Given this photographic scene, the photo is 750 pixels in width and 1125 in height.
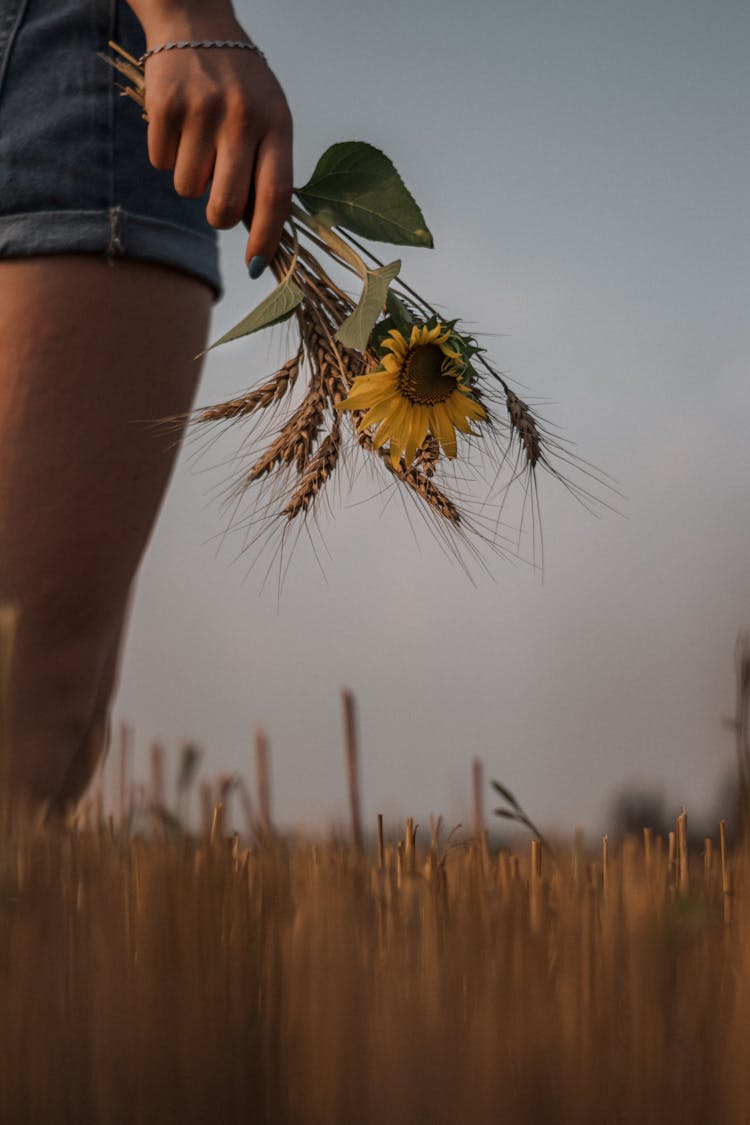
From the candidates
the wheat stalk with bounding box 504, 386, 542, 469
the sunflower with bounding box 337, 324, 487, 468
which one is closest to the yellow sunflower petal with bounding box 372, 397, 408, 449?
the sunflower with bounding box 337, 324, 487, 468

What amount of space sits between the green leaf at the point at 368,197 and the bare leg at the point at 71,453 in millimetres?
271

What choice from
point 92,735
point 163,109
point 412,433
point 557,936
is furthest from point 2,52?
point 557,936

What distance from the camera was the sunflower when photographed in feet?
3.31

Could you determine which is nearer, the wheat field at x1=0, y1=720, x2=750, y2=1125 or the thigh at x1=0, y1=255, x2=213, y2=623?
the wheat field at x1=0, y1=720, x2=750, y2=1125

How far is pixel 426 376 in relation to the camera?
104cm

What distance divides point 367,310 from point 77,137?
1.69 ft

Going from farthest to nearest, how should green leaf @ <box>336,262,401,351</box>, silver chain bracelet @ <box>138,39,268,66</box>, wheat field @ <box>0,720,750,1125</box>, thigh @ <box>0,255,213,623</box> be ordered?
thigh @ <box>0,255,213,623</box>, silver chain bracelet @ <box>138,39,268,66</box>, green leaf @ <box>336,262,401,351</box>, wheat field @ <box>0,720,750,1125</box>

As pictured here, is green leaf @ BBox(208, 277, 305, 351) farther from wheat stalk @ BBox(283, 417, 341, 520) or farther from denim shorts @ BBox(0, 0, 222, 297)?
denim shorts @ BBox(0, 0, 222, 297)

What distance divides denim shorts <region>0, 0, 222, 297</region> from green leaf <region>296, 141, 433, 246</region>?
255mm

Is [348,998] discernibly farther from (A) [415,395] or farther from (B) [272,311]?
(B) [272,311]

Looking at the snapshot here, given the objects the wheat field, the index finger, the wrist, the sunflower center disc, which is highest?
the wrist

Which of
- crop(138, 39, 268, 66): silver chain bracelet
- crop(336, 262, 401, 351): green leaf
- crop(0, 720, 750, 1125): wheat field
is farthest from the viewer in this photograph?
crop(138, 39, 268, 66): silver chain bracelet

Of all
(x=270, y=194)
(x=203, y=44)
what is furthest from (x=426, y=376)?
(x=203, y=44)

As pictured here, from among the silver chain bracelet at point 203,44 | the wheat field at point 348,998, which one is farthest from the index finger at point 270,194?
the wheat field at point 348,998
